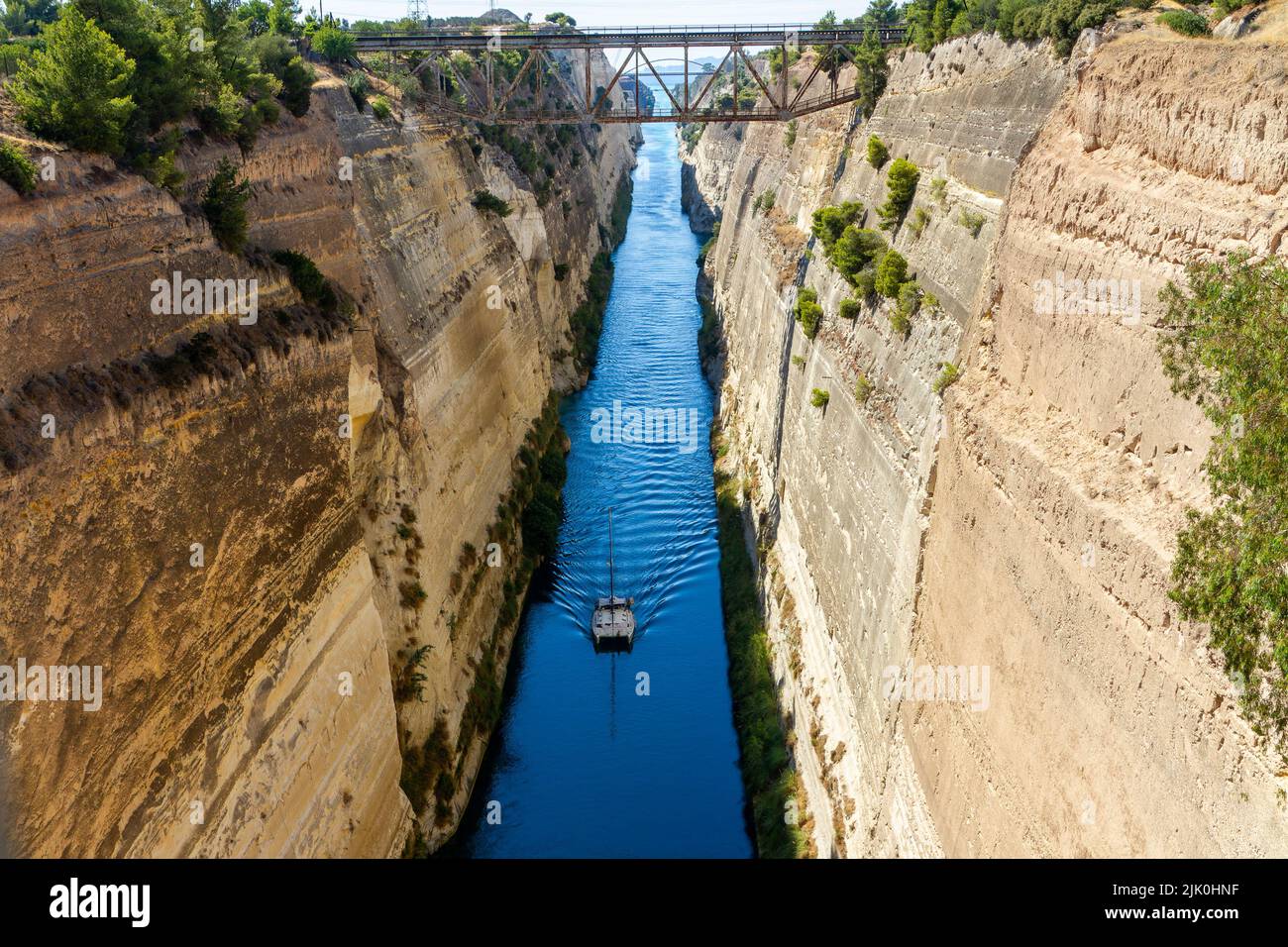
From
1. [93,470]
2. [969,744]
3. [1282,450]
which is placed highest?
[1282,450]

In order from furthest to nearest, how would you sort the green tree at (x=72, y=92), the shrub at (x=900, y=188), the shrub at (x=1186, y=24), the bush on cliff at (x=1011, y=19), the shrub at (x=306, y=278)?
the shrub at (x=900, y=188), the shrub at (x=306, y=278), the bush on cliff at (x=1011, y=19), the shrub at (x=1186, y=24), the green tree at (x=72, y=92)

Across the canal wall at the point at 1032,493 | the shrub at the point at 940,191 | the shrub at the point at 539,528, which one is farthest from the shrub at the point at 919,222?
the shrub at the point at 539,528

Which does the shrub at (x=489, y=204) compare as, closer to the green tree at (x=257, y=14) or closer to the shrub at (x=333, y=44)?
the shrub at (x=333, y=44)

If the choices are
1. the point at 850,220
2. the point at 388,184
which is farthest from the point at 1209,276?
the point at 388,184

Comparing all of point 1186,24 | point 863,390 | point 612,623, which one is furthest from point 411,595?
point 1186,24

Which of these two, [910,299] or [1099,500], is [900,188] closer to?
[910,299]

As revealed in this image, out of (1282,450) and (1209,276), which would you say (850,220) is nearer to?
(1209,276)
